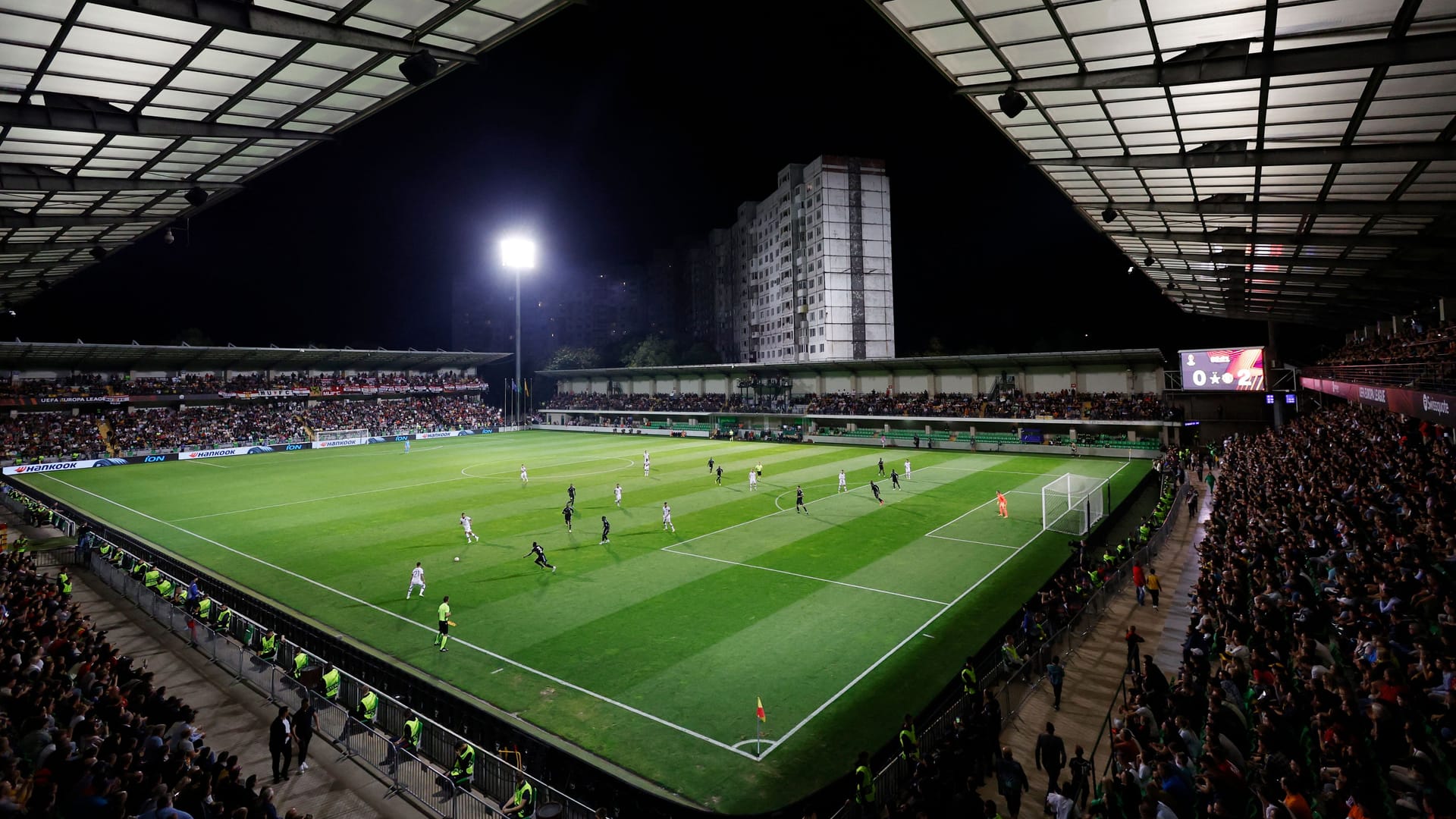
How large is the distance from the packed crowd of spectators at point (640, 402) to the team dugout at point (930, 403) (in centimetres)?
21

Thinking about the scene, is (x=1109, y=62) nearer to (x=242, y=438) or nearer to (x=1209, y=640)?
(x=1209, y=640)

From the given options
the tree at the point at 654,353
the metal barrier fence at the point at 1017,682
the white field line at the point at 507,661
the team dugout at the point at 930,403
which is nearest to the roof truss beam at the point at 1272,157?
the metal barrier fence at the point at 1017,682

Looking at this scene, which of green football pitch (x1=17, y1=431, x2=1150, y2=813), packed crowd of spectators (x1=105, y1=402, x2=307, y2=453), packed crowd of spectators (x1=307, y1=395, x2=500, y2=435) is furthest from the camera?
packed crowd of spectators (x1=307, y1=395, x2=500, y2=435)

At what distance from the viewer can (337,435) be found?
65.2 m

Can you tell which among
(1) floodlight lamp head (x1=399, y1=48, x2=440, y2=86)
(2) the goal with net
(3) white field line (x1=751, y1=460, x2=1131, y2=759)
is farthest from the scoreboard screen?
(2) the goal with net

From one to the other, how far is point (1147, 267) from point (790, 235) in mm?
67763

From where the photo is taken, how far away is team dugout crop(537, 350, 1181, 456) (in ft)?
160

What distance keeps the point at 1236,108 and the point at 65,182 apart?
2689 centimetres

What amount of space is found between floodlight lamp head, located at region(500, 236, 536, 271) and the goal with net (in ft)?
79.7

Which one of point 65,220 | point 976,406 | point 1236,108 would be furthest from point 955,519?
point 65,220

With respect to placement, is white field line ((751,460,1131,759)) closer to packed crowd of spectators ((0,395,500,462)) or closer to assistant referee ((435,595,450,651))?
assistant referee ((435,595,450,651))

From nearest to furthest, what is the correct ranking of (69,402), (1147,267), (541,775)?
(541,775) < (1147,267) < (69,402)

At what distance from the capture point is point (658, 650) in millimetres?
14977

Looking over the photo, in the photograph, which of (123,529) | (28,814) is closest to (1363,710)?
(28,814)
